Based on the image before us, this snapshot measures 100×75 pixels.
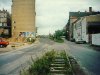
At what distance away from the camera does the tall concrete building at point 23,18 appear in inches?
3883

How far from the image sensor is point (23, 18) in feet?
329

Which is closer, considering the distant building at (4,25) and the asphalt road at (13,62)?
the asphalt road at (13,62)

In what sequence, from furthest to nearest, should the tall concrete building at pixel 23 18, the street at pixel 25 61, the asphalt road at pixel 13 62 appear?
the tall concrete building at pixel 23 18
the street at pixel 25 61
the asphalt road at pixel 13 62

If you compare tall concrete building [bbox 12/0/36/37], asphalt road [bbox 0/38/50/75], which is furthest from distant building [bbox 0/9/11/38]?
asphalt road [bbox 0/38/50/75]

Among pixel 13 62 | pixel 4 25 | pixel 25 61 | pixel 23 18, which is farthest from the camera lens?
pixel 4 25

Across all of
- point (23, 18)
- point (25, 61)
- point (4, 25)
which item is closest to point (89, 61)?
point (25, 61)

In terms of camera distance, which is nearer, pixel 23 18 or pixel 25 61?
pixel 25 61

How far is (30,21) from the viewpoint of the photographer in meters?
99.8

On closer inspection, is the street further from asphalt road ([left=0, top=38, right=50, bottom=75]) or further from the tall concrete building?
the tall concrete building

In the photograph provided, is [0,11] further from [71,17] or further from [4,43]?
[4,43]

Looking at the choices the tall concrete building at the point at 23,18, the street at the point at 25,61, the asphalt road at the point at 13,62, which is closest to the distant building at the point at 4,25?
the tall concrete building at the point at 23,18

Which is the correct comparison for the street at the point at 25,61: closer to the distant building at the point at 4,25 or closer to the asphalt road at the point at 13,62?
the asphalt road at the point at 13,62

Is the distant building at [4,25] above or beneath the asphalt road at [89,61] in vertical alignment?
above

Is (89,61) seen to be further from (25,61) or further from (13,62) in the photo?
(13,62)
